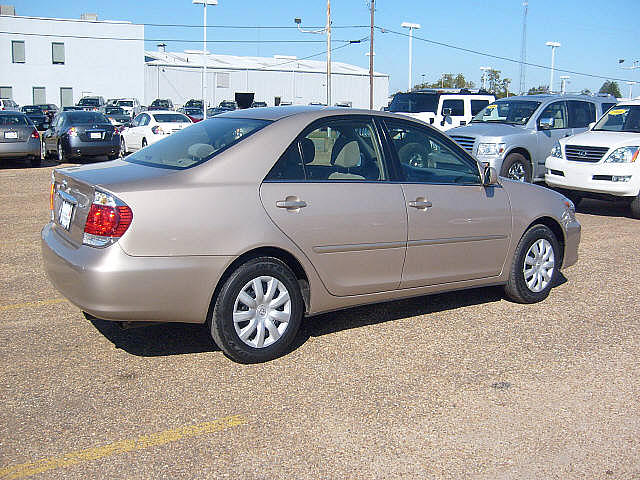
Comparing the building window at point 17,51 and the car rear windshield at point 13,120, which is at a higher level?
the building window at point 17,51

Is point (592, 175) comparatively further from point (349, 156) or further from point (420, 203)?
point (349, 156)

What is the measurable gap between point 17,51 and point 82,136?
1932 inches

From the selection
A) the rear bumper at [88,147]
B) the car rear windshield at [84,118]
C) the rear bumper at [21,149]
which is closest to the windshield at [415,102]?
Result: the rear bumper at [88,147]

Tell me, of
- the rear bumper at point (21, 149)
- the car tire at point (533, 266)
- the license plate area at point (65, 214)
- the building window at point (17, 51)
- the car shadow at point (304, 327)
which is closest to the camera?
the license plate area at point (65, 214)

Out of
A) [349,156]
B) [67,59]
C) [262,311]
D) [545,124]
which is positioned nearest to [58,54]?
[67,59]

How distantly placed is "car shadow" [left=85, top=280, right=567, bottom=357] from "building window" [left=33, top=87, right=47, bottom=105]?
6345 centimetres

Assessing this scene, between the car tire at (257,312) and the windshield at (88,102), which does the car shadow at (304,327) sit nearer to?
the car tire at (257,312)

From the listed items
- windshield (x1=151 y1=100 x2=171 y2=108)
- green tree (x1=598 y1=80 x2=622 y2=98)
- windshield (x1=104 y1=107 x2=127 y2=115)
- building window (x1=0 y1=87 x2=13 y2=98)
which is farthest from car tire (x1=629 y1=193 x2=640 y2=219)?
green tree (x1=598 y1=80 x2=622 y2=98)

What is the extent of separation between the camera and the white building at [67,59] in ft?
206

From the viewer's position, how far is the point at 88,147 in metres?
20.0

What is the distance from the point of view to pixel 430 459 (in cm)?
372

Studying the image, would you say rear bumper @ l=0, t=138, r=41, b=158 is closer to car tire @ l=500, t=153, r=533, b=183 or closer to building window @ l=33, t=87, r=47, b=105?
car tire @ l=500, t=153, r=533, b=183

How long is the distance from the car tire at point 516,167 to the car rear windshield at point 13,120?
39.8 feet

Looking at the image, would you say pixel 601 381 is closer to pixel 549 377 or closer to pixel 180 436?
pixel 549 377
